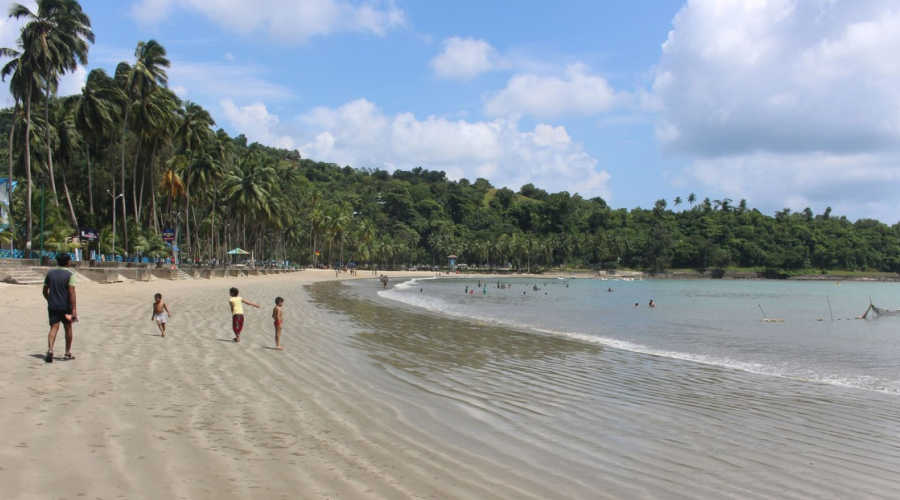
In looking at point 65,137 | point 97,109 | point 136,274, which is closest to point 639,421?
point 136,274

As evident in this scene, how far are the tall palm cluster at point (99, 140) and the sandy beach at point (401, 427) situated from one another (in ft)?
97.1

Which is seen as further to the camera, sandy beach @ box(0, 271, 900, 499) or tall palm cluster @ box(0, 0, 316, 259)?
tall palm cluster @ box(0, 0, 316, 259)

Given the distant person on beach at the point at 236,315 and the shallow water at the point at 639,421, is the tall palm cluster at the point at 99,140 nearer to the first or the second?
the distant person on beach at the point at 236,315

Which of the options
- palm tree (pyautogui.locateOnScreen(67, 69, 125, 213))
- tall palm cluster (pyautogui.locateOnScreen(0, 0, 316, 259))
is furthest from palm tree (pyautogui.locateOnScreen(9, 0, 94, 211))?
palm tree (pyautogui.locateOnScreen(67, 69, 125, 213))

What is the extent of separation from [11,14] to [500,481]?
1642 inches

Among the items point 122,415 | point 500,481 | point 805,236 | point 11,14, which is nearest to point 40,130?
point 11,14

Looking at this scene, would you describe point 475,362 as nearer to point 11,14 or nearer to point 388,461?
point 388,461

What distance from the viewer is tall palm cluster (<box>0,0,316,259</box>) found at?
35.9 m

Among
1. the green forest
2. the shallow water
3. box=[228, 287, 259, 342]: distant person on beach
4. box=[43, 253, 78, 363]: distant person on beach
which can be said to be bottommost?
the shallow water

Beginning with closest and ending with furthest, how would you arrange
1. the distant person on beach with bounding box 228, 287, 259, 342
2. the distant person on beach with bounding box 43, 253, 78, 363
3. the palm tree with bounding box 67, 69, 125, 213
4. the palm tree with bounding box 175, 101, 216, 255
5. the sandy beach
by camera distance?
1. the sandy beach
2. the distant person on beach with bounding box 43, 253, 78, 363
3. the distant person on beach with bounding box 228, 287, 259, 342
4. the palm tree with bounding box 67, 69, 125, 213
5. the palm tree with bounding box 175, 101, 216, 255

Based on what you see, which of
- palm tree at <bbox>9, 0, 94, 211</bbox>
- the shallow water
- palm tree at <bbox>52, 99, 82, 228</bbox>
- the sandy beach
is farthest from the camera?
palm tree at <bbox>52, 99, 82, 228</bbox>

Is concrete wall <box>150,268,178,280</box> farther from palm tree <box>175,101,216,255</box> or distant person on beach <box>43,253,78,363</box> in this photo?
distant person on beach <box>43,253,78,363</box>

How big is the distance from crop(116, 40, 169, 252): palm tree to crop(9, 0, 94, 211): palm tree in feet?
23.4

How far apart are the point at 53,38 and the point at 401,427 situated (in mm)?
38841
